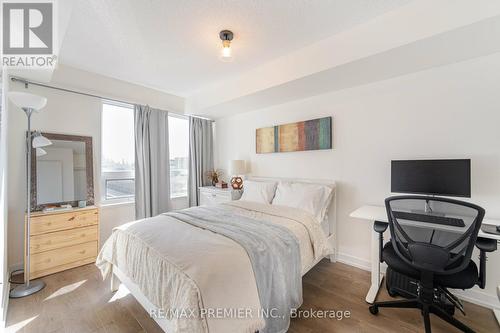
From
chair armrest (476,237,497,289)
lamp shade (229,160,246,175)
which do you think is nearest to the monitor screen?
chair armrest (476,237,497,289)

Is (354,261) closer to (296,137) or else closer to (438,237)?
(438,237)

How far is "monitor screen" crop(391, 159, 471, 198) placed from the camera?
1.83m

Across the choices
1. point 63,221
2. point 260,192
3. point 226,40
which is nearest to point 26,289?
point 63,221

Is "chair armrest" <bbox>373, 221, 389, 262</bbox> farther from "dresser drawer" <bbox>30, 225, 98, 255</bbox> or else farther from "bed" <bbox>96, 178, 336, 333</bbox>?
"dresser drawer" <bbox>30, 225, 98, 255</bbox>

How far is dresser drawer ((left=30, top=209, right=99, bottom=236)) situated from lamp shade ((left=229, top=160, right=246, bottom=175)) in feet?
6.51

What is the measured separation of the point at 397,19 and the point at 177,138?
357 cm

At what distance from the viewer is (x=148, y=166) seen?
3.38 meters

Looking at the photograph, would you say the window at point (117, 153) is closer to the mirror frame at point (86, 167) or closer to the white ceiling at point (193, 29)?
the mirror frame at point (86, 167)

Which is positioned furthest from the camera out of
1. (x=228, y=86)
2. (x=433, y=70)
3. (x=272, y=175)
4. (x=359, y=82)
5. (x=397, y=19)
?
A: (x=272, y=175)

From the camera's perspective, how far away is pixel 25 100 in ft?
6.57

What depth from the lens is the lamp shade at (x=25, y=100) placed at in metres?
1.93

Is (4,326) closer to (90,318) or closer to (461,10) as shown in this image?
(90,318)

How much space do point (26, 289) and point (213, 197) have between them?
2.39 meters

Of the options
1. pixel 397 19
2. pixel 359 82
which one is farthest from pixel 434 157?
pixel 397 19
